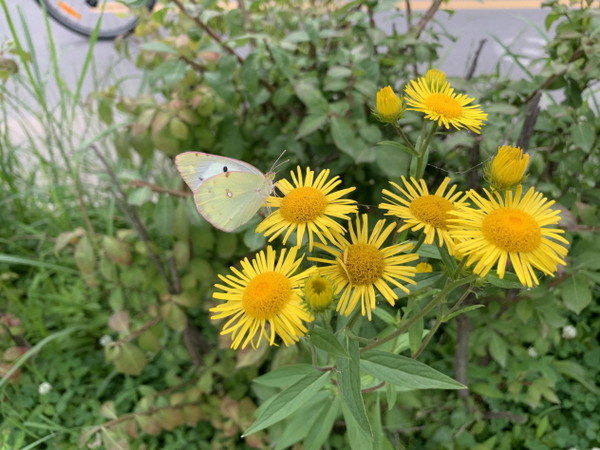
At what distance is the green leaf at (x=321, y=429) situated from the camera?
3.39 ft

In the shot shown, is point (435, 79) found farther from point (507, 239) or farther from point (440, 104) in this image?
point (507, 239)

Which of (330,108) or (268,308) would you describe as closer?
(268,308)

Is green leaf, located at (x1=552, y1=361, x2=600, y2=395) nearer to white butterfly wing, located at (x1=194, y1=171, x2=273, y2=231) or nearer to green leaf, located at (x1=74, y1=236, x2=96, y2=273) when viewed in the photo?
white butterfly wing, located at (x1=194, y1=171, x2=273, y2=231)

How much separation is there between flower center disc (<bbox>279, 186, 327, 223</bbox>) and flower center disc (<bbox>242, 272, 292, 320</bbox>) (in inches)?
3.8

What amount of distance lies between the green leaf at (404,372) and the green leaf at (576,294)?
0.59m

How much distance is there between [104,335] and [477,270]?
1612 mm

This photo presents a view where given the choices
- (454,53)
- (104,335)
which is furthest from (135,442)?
(454,53)

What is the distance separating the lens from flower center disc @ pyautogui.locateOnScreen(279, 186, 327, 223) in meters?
0.75

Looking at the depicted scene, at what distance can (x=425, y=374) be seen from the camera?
2.47 ft

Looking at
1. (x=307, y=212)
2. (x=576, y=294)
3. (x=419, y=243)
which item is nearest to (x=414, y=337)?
(x=419, y=243)

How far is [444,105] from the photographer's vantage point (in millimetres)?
774

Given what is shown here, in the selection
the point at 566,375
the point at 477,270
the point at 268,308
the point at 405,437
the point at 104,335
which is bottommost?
the point at 104,335

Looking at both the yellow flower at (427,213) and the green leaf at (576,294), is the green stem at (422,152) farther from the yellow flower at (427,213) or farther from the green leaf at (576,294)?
the green leaf at (576,294)

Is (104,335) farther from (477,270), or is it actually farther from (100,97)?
(477,270)
